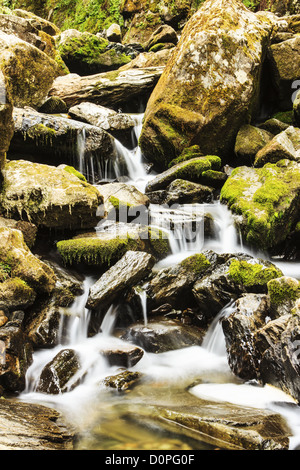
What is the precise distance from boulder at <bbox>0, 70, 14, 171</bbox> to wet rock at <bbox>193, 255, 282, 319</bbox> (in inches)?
173

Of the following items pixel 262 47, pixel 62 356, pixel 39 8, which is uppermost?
pixel 39 8

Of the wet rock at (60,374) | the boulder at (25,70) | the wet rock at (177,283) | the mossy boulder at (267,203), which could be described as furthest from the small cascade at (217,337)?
the boulder at (25,70)

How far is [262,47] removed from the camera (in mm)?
10641

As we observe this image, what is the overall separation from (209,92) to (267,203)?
4563 millimetres

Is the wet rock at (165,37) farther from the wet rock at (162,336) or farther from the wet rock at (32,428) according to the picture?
the wet rock at (32,428)

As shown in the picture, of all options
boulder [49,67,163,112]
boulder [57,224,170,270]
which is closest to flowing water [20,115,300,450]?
boulder [57,224,170,270]

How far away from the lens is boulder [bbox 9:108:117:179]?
28.1 feet

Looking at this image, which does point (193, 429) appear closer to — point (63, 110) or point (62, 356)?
point (62, 356)

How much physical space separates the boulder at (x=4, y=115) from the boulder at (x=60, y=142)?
2211 mm

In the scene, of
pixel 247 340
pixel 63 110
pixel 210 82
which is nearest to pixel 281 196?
pixel 247 340

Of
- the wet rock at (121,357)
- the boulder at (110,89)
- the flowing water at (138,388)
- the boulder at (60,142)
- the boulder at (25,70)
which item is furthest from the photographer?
the boulder at (110,89)

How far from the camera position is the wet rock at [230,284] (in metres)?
5.35

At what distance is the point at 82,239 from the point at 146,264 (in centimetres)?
138

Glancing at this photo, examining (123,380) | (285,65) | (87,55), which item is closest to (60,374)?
(123,380)
